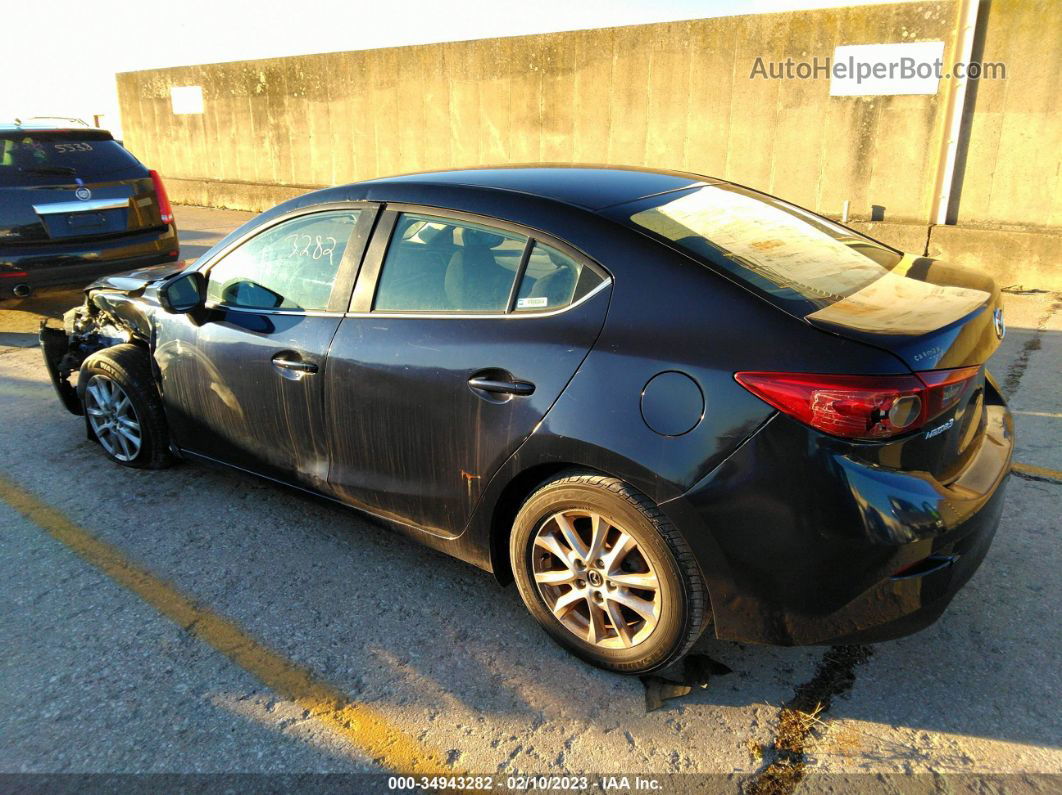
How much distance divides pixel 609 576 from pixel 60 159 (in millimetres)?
6554

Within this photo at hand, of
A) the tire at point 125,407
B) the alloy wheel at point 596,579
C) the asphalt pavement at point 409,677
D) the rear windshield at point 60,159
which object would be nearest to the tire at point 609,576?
the alloy wheel at point 596,579

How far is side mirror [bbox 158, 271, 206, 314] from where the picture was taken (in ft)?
11.7

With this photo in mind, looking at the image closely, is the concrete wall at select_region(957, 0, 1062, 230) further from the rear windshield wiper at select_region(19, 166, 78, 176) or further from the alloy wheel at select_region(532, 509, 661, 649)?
the rear windshield wiper at select_region(19, 166, 78, 176)

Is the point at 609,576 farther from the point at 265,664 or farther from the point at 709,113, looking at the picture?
the point at 709,113

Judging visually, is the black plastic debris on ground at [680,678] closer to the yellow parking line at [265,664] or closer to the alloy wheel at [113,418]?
the yellow parking line at [265,664]

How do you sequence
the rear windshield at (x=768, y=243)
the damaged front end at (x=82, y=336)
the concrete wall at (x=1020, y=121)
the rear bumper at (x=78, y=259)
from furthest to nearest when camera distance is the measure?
the concrete wall at (x=1020, y=121) < the rear bumper at (x=78, y=259) < the damaged front end at (x=82, y=336) < the rear windshield at (x=768, y=243)

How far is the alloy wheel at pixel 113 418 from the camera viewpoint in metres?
4.14

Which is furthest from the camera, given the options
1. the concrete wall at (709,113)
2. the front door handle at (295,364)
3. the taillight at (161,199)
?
the concrete wall at (709,113)

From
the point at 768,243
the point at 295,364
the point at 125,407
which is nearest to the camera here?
the point at 768,243

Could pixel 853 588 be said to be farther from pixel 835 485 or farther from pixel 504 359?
pixel 504 359

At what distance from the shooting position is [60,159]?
6793 mm

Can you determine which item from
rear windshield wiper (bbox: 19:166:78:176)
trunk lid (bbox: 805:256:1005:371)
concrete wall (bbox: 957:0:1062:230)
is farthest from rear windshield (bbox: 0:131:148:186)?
concrete wall (bbox: 957:0:1062:230)

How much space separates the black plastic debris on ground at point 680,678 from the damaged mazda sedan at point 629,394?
4.6 inches

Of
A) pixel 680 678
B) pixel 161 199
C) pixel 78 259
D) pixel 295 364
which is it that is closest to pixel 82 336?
pixel 295 364
